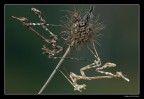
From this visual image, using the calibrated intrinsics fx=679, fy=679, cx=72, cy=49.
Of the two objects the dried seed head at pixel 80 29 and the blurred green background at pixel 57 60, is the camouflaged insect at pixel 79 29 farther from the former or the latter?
the blurred green background at pixel 57 60

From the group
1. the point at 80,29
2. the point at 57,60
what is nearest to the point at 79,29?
the point at 80,29

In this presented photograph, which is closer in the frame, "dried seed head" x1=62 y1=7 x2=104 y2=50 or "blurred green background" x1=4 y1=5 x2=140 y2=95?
"dried seed head" x1=62 y1=7 x2=104 y2=50

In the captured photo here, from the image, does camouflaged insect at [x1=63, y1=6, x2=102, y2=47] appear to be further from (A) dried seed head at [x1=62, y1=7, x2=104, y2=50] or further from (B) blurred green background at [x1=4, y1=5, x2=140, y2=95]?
(B) blurred green background at [x1=4, y1=5, x2=140, y2=95]

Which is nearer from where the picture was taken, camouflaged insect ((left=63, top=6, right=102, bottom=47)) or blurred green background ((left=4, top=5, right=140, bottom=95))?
camouflaged insect ((left=63, top=6, right=102, bottom=47))

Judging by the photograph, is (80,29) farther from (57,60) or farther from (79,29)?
(57,60)

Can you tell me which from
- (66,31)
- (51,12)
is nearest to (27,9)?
(51,12)

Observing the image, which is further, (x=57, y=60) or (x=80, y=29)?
(x=57, y=60)

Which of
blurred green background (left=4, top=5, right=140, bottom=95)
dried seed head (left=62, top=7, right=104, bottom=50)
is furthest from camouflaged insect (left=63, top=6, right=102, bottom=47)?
blurred green background (left=4, top=5, right=140, bottom=95)

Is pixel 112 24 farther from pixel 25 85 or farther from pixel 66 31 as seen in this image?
pixel 66 31
